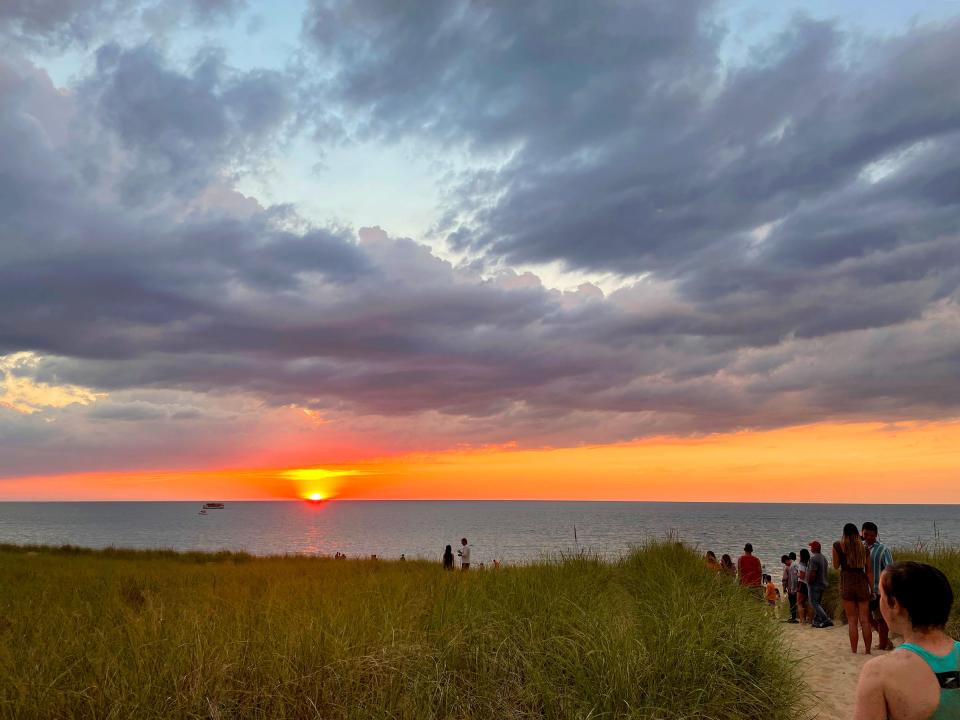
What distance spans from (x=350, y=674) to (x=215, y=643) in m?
1.89

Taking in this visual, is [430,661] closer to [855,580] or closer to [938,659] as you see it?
[938,659]

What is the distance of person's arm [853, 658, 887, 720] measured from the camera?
10.5 ft

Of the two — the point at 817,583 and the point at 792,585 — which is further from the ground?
Answer: the point at 817,583

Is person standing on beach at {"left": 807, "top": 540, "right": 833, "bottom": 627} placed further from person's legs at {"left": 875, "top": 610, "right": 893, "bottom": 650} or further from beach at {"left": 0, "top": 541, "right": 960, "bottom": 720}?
beach at {"left": 0, "top": 541, "right": 960, "bottom": 720}

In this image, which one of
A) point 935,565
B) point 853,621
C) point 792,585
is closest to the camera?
point 853,621

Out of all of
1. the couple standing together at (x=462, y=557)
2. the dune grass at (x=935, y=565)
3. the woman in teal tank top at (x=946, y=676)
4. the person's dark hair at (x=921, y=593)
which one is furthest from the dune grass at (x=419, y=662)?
the couple standing together at (x=462, y=557)

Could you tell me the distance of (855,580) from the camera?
1268 cm

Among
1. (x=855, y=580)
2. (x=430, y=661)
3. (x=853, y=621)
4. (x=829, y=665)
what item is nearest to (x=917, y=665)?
(x=430, y=661)

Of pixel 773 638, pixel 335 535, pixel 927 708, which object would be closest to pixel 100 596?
pixel 773 638

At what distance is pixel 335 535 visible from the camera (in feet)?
413

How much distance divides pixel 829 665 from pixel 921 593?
435 inches

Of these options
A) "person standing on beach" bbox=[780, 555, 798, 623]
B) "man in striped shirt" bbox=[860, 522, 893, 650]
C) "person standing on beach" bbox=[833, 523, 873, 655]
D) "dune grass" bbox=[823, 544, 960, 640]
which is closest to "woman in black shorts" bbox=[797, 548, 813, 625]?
"person standing on beach" bbox=[780, 555, 798, 623]

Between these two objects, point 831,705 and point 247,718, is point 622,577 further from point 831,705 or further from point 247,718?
point 247,718

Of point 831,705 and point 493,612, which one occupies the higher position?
point 493,612
